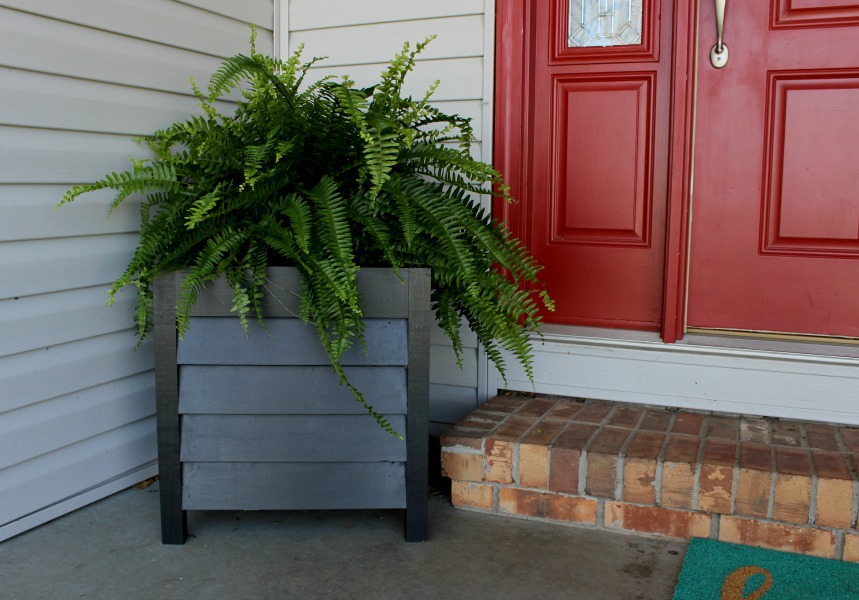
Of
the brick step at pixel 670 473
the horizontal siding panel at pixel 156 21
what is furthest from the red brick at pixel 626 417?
the horizontal siding panel at pixel 156 21

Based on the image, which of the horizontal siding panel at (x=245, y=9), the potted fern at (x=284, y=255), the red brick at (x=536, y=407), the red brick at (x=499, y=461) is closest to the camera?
the potted fern at (x=284, y=255)

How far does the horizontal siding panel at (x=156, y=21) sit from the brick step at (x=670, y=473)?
4.52ft

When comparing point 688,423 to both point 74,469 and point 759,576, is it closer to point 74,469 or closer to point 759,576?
point 759,576

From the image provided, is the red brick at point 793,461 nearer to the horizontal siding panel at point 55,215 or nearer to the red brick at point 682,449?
the red brick at point 682,449

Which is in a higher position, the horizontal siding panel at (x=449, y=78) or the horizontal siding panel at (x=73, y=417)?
the horizontal siding panel at (x=449, y=78)

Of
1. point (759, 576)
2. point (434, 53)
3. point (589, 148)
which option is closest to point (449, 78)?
point (434, 53)

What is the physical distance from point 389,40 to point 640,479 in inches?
61.1

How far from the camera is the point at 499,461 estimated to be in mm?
2158

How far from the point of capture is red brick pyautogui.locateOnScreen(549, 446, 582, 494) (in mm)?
2078

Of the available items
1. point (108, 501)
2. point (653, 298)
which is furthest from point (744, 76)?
point (108, 501)

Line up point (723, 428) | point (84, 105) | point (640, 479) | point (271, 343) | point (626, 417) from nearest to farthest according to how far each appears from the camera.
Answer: point (271, 343)
point (640, 479)
point (84, 105)
point (723, 428)
point (626, 417)

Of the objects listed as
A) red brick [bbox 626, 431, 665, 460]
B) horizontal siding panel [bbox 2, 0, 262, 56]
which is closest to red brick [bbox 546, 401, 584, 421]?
red brick [bbox 626, 431, 665, 460]

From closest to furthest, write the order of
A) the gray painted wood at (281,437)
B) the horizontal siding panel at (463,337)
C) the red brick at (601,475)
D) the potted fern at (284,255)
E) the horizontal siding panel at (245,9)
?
1. the potted fern at (284,255)
2. the gray painted wood at (281,437)
3. the red brick at (601,475)
4. the horizontal siding panel at (245,9)
5. the horizontal siding panel at (463,337)

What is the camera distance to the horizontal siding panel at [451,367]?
2609mm
